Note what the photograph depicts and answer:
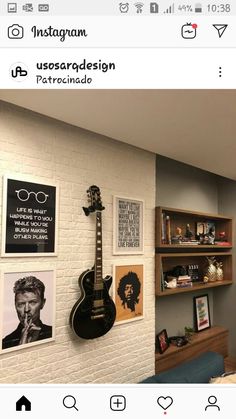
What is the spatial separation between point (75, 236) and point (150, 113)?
864 millimetres

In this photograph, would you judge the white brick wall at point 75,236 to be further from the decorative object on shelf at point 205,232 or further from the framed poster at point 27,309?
the decorative object on shelf at point 205,232

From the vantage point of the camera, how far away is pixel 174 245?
2643 millimetres

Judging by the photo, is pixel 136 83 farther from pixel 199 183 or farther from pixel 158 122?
pixel 199 183

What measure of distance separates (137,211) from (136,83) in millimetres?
1746

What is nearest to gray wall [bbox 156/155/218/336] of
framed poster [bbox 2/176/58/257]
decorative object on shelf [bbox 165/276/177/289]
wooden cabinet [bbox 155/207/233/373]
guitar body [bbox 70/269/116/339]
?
wooden cabinet [bbox 155/207/233/373]

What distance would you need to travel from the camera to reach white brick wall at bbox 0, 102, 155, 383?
1.62 metres

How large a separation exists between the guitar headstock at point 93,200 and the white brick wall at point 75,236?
0.04 meters

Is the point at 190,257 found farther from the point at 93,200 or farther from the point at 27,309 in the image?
the point at 27,309

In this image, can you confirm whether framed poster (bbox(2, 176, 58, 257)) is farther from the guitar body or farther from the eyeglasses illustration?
the guitar body

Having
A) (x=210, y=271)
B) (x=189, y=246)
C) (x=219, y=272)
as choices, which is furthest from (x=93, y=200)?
(x=219, y=272)

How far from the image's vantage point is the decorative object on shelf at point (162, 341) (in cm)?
256
